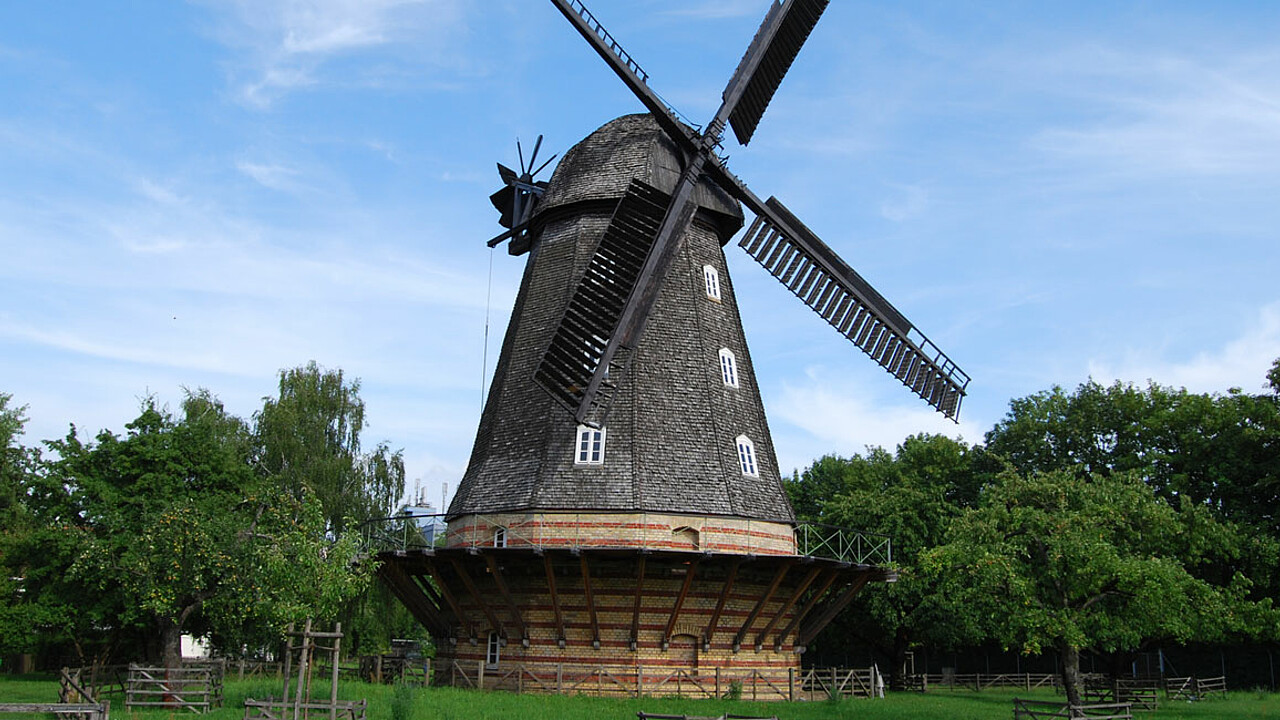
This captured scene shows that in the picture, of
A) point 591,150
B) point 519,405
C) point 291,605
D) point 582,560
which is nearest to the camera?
point 291,605

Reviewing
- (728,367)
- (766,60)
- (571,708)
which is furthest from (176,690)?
(766,60)

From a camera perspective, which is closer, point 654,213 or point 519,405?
point 654,213

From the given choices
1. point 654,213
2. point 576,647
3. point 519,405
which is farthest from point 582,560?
point 654,213

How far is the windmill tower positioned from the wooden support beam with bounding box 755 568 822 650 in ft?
0.19

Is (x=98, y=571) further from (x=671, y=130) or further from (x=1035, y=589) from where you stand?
(x=1035, y=589)

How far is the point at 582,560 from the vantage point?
19.4 m

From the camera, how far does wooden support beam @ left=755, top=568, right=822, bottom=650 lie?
21.4 meters

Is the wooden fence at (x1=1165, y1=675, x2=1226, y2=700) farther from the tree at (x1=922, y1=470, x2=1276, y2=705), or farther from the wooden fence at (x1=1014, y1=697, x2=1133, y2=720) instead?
the wooden fence at (x1=1014, y1=697, x2=1133, y2=720)

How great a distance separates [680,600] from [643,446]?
3207 mm

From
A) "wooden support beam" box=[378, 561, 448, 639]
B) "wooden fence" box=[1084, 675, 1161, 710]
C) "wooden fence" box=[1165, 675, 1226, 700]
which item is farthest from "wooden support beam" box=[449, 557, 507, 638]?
"wooden fence" box=[1165, 675, 1226, 700]

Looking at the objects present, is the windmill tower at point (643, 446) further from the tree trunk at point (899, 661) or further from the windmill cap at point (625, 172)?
the tree trunk at point (899, 661)

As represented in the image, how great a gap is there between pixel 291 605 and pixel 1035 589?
12144 millimetres

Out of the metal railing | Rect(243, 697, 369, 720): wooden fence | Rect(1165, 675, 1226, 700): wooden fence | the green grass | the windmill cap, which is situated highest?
the windmill cap

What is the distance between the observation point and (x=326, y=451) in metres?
33.8
